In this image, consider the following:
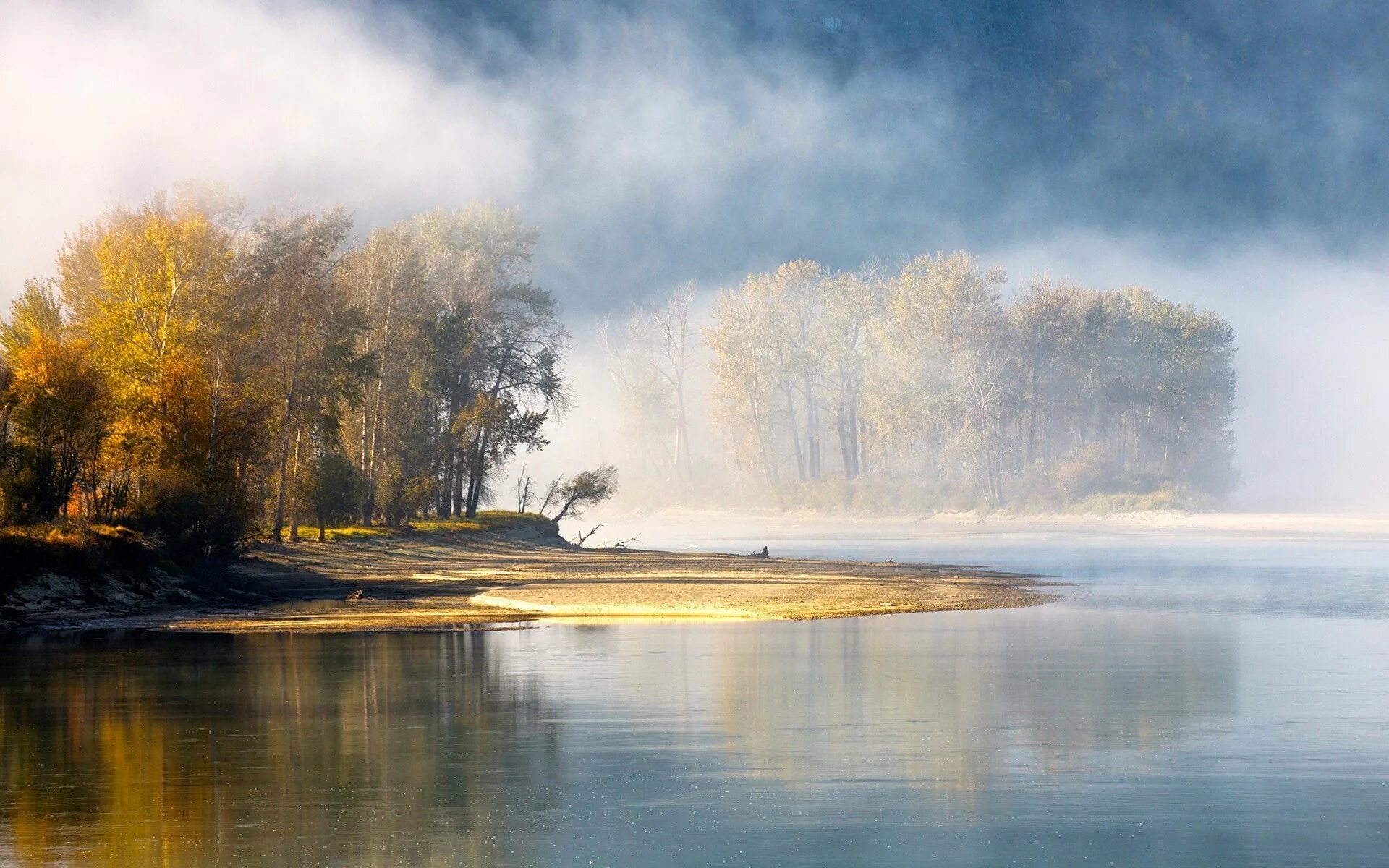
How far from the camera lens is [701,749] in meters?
15.8

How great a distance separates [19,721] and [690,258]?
559ft

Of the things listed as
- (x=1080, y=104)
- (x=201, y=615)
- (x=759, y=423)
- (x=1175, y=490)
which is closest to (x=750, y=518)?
(x=759, y=423)

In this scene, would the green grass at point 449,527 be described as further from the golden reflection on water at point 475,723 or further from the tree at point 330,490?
the golden reflection on water at point 475,723

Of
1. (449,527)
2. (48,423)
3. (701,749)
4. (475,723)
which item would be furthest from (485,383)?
(701,749)

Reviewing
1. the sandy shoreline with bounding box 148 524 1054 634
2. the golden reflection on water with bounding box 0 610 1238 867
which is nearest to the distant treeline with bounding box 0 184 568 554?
the sandy shoreline with bounding box 148 524 1054 634

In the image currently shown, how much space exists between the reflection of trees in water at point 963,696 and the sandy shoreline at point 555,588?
5.56 meters

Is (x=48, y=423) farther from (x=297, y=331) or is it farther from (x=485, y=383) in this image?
(x=485, y=383)

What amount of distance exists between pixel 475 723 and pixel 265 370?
38.0m

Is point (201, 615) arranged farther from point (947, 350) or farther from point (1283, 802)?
point (947, 350)

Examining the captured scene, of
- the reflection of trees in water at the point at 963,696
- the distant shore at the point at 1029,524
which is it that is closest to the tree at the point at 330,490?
the reflection of trees in water at the point at 963,696

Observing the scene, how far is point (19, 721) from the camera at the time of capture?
17.8 metres

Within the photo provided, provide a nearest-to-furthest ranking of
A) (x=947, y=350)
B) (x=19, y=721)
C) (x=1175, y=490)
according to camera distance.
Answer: (x=19, y=721) → (x=1175, y=490) → (x=947, y=350)

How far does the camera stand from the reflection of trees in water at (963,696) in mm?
15180

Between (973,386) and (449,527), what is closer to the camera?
(449,527)
